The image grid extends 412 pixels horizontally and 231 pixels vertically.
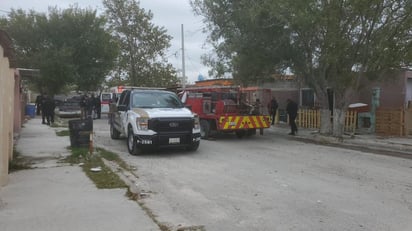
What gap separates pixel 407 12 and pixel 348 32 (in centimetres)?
216

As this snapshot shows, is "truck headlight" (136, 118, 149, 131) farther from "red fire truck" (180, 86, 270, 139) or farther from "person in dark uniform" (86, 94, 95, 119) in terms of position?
"person in dark uniform" (86, 94, 95, 119)

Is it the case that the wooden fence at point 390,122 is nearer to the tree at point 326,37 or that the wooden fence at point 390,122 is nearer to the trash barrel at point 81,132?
the tree at point 326,37

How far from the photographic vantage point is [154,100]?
13945 mm

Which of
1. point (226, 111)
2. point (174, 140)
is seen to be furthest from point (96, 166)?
point (226, 111)

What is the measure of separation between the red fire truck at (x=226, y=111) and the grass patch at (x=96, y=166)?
549 centimetres

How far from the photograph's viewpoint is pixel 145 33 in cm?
4012

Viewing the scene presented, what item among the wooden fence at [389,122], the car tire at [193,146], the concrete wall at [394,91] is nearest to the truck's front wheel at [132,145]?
the car tire at [193,146]

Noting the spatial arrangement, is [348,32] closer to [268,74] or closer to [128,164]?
[268,74]


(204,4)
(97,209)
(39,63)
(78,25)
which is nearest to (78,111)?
(39,63)

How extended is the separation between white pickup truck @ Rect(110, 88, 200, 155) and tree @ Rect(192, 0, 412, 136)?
514 cm

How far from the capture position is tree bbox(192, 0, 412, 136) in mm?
15445

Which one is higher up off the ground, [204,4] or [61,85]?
[204,4]

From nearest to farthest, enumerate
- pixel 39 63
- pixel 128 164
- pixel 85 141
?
pixel 128 164 < pixel 85 141 < pixel 39 63

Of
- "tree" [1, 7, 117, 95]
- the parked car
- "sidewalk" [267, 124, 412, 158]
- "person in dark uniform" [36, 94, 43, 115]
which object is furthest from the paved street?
"tree" [1, 7, 117, 95]
